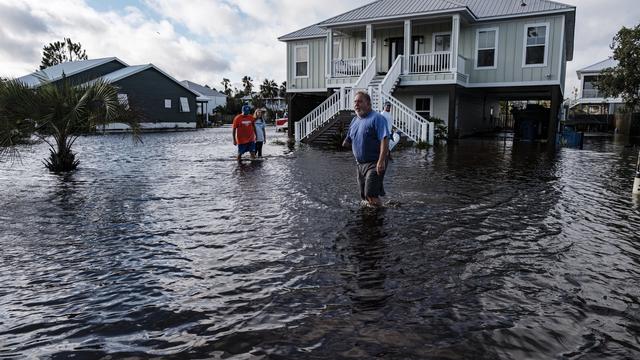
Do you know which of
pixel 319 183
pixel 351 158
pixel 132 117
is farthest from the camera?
pixel 351 158

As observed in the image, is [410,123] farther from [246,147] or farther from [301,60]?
[301,60]

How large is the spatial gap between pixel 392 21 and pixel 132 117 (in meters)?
13.3

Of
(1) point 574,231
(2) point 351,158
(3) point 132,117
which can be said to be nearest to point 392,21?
(2) point 351,158

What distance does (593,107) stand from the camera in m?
53.0

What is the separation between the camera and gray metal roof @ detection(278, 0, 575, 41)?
20.3 metres

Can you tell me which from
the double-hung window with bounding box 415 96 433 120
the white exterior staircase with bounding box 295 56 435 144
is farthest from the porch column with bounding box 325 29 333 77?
the double-hung window with bounding box 415 96 433 120

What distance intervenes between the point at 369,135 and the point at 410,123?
43.0 feet

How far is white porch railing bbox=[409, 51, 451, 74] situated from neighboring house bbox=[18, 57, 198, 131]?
22.9 m

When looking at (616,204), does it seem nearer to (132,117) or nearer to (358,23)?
(132,117)

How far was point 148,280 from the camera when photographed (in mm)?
4332

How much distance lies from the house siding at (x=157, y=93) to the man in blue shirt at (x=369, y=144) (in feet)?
109

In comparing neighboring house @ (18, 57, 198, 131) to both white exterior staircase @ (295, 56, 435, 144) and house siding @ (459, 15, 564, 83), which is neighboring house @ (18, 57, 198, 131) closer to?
white exterior staircase @ (295, 56, 435, 144)

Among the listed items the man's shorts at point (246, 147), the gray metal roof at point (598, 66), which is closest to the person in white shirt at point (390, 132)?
the man's shorts at point (246, 147)

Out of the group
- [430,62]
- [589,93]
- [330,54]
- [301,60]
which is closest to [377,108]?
[430,62]
